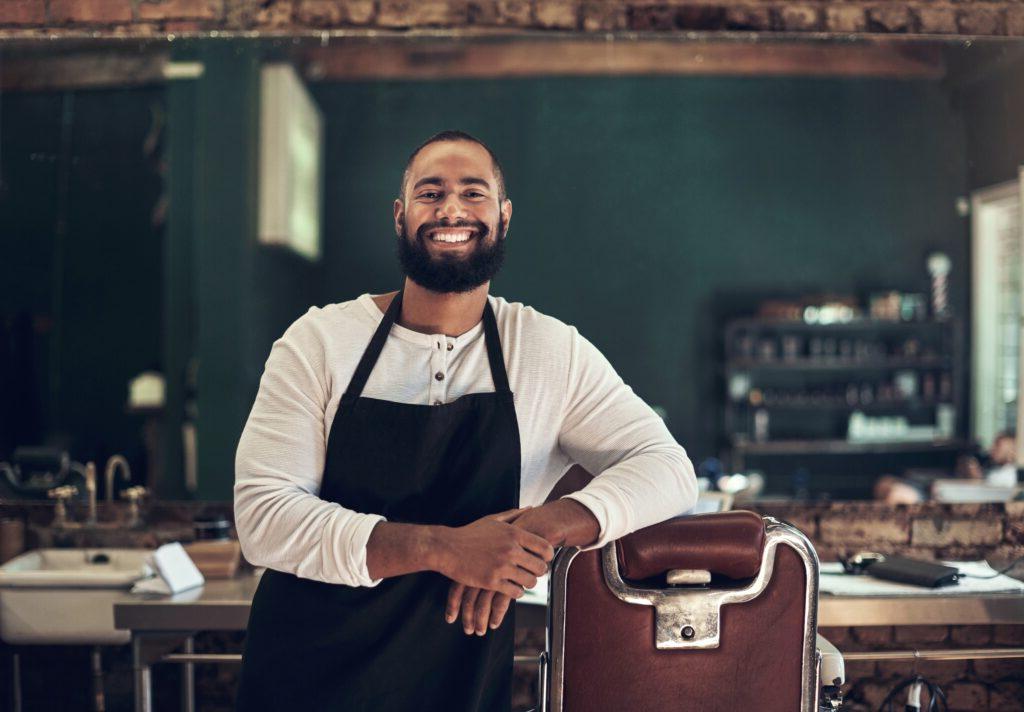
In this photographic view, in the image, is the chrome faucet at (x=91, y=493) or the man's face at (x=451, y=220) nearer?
the man's face at (x=451, y=220)

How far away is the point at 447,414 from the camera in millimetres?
1675

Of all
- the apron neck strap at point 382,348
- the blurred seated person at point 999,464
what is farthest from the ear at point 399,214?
the blurred seated person at point 999,464

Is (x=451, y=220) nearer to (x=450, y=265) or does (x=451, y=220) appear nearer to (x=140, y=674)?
(x=450, y=265)

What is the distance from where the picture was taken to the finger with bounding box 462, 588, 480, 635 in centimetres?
156

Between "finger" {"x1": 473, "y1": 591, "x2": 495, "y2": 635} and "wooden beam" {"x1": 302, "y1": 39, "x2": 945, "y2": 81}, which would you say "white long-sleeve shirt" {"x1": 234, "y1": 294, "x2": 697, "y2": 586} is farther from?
"wooden beam" {"x1": 302, "y1": 39, "x2": 945, "y2": 81}

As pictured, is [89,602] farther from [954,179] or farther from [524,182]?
[954,179]

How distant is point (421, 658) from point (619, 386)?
2.02 feet

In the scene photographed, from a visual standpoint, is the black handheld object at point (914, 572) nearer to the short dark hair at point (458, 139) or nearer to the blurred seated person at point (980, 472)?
the blurred seated person at point (980, 472)

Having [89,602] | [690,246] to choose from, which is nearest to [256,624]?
[89,602]

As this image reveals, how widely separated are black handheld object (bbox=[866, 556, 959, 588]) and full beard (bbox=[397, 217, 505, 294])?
150 centimetres

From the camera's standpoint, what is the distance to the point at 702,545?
1500mm

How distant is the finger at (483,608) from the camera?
156 cm

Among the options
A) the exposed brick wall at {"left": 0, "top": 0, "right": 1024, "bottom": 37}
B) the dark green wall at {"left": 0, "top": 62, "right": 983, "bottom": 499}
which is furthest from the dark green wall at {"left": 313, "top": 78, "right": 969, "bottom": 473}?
the exposed brick wall at {"left": 0, "top": 0, "right": 1024, "bottom": 37}

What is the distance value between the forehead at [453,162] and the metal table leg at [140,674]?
1357mm
